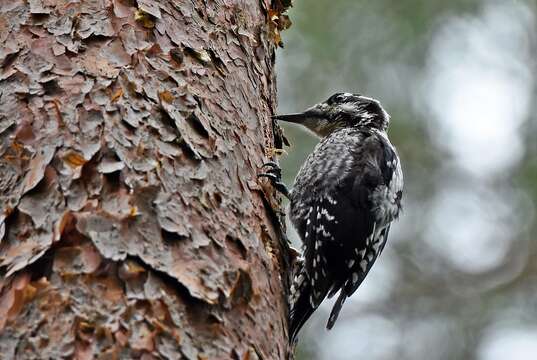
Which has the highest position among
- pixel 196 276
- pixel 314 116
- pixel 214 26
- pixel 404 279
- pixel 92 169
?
pixel 404 279

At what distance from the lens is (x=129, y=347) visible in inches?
78.7

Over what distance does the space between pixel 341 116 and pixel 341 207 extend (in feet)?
2.83

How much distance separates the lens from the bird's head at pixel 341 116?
436cm

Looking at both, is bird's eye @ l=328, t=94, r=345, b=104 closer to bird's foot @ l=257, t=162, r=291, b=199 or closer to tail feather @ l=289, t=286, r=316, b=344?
bird's foot @ l=257, t=162, r=291, b=199

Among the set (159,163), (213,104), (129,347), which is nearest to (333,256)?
(213,104)

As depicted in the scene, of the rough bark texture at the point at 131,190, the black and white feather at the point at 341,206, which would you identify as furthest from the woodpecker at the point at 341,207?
the rough bark texture at the point at 131,190

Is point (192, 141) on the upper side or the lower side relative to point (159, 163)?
upper

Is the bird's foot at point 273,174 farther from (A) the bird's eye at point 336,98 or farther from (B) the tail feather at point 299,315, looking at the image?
(A) the bird's eye at point 336,98

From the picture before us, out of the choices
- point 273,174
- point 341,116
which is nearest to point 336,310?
point 273,174

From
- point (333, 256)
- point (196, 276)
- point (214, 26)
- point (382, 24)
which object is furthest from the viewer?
point (382, 24)

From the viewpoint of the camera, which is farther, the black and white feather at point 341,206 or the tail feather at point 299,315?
the black and white feather at point 341,206

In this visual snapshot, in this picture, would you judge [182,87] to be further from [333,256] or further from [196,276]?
[333,256]

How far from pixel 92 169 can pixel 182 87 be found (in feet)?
1.57

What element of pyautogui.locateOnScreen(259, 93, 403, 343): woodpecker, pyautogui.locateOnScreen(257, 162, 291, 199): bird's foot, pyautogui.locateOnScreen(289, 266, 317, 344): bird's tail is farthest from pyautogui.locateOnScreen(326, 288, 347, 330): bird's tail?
pyautogui.locateOnScreen(257, 162, 291, 199): bird's foot
